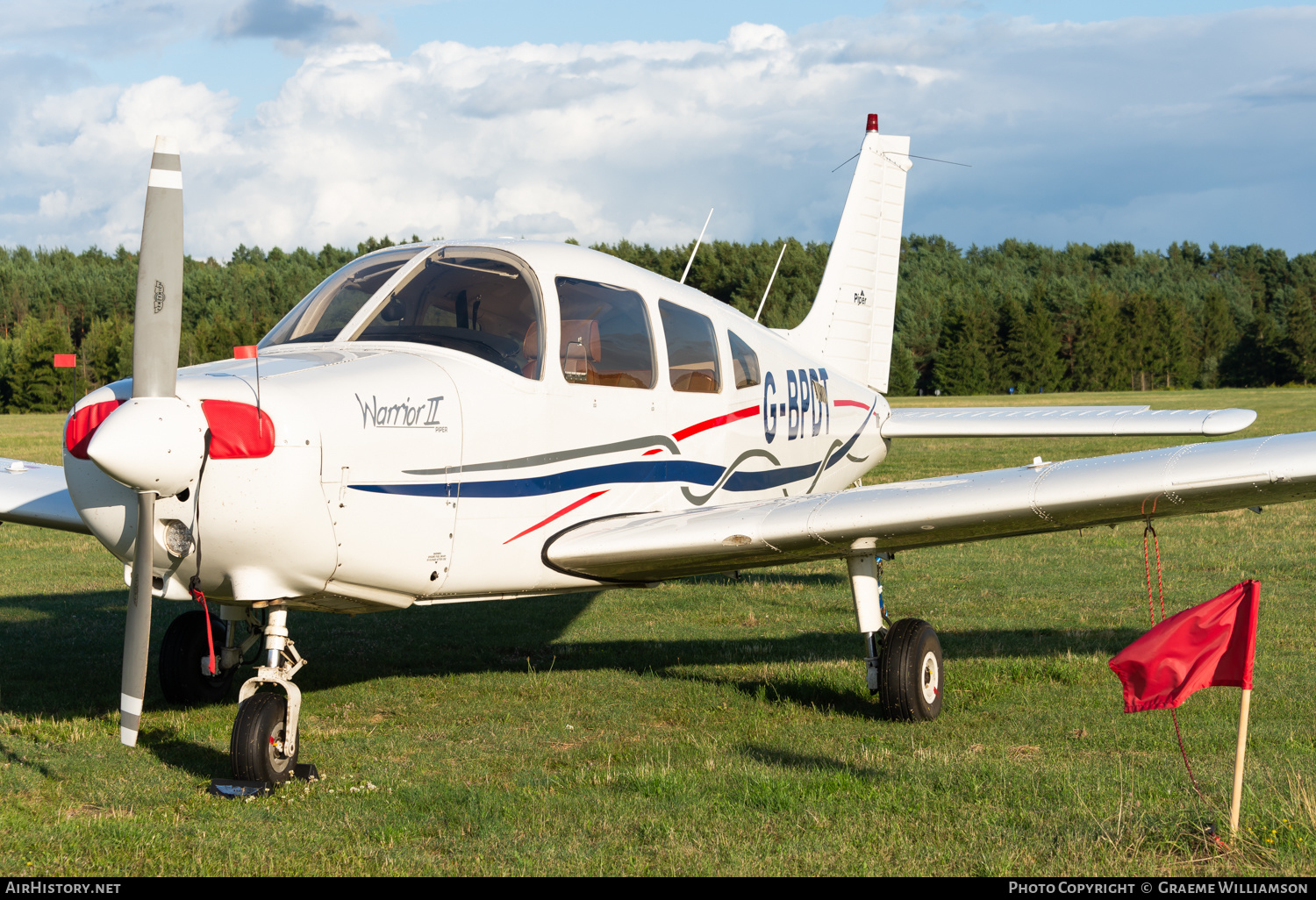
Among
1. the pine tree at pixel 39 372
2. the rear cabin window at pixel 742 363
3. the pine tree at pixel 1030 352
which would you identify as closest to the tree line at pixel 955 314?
the pine tree at pixel 1030 352

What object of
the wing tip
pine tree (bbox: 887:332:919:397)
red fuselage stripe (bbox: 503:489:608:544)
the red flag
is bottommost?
the red flag

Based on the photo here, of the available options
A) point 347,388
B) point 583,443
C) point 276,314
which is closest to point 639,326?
point 583,443

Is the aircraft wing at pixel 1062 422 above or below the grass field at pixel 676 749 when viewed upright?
above

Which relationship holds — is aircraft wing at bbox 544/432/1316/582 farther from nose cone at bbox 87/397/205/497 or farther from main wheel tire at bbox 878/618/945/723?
nose cone at bbox 87/397/205/497

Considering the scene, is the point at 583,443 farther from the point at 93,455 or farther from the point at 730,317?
the point at 93,455

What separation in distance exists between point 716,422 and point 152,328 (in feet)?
13.3

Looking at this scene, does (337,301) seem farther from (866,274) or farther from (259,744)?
(866,274)

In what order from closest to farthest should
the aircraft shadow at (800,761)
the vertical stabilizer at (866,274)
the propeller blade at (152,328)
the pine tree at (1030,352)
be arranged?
the propeller blade at (152,328)
the aircraft shadow at (800,761)
the vertical stabilizer at (866,274)
the pine tree at (1030,352)

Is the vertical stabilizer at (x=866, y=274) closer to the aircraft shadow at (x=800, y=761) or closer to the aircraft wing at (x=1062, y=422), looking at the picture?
the aircraft wing at (x=1062, y=422)

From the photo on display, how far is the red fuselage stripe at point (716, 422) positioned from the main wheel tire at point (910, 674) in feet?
6.06

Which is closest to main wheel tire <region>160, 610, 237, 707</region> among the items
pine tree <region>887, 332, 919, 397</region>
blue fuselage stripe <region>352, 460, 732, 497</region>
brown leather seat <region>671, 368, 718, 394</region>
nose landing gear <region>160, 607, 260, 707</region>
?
nose landing gear <region>160, 607, 260, 707</region>

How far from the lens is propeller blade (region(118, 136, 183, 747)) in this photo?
458 centimetres

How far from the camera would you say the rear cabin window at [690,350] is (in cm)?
748

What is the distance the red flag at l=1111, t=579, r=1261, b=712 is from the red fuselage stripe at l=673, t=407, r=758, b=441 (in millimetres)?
3788
